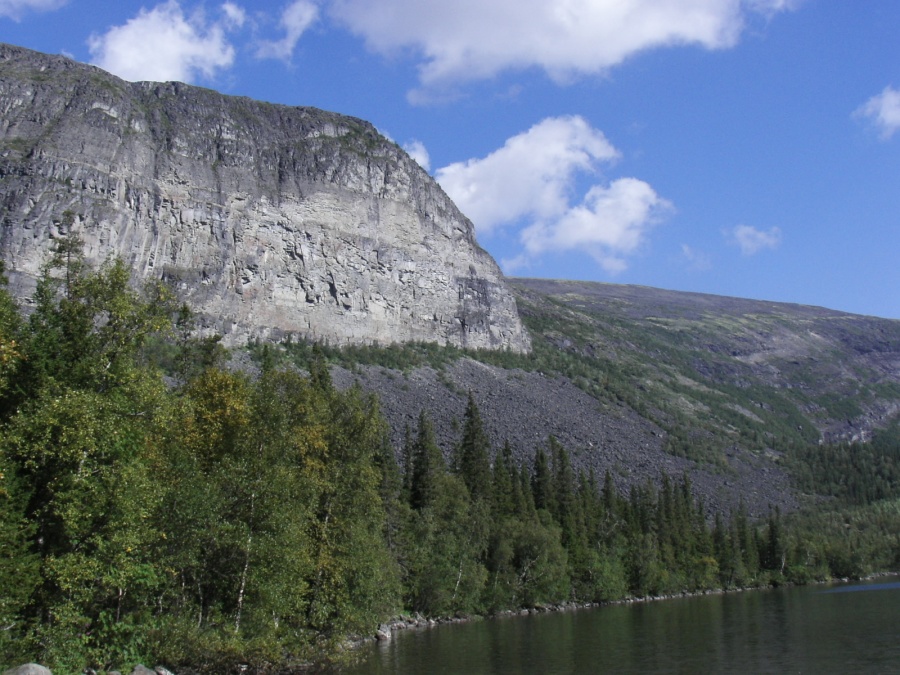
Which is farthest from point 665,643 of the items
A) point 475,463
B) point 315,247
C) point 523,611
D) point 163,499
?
point 315,247

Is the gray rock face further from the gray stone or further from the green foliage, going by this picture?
the gray stone

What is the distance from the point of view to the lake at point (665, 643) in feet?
129

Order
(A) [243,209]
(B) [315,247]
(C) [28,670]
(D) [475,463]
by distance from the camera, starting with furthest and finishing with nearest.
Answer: (B) [315,247], (A) [243,209], (D) [475,463], (C) [28,670]

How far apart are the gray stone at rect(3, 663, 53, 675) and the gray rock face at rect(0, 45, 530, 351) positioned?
95.7 meters

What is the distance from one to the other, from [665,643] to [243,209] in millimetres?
117128

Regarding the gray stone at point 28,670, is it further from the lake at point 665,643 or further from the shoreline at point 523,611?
the shoreline at point 523,611

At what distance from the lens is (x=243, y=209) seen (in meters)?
146

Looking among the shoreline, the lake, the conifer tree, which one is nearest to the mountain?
the conifer tree

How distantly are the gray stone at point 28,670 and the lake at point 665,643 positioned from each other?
18330 millimetres

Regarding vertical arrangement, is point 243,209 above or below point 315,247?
above

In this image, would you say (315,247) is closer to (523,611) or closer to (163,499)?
(523,611)

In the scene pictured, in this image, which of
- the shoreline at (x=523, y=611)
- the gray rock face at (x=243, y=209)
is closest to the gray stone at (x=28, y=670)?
the shoreline at (x=523, y=611)

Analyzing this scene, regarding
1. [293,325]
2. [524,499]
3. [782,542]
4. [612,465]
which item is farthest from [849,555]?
[293,325]

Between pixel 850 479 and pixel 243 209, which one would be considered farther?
pixel 850 479
